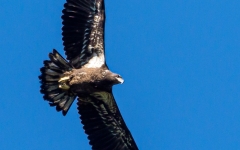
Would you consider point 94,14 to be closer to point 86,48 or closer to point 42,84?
point 86,48

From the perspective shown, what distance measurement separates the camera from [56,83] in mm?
13500

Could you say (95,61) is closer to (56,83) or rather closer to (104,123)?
(56,83)

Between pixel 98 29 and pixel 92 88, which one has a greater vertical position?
pixel 98 29

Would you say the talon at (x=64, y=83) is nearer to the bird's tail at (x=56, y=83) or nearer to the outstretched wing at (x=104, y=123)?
the bird's tail at (x=56, y=83)

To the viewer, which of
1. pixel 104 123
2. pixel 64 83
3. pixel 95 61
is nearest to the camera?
pixel 64 83

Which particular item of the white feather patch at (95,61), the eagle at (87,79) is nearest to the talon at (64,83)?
the eagle at (87,79)

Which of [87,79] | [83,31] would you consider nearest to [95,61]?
[87,79]

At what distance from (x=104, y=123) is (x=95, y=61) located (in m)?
1.53

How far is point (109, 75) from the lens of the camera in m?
13.0

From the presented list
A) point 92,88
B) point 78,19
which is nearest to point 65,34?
point 78,19

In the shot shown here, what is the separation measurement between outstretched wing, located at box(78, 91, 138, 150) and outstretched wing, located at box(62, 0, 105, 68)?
0.85m

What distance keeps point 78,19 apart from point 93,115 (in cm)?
217

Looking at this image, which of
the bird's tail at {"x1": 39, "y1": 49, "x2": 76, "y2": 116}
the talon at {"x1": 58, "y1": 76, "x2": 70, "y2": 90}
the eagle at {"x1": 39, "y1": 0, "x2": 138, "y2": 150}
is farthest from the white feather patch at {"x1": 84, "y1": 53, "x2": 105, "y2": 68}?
the talon at {"x1": 58, "y1": 76, "x2": 70, "y2": 90}

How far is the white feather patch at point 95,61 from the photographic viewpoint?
13627mm
